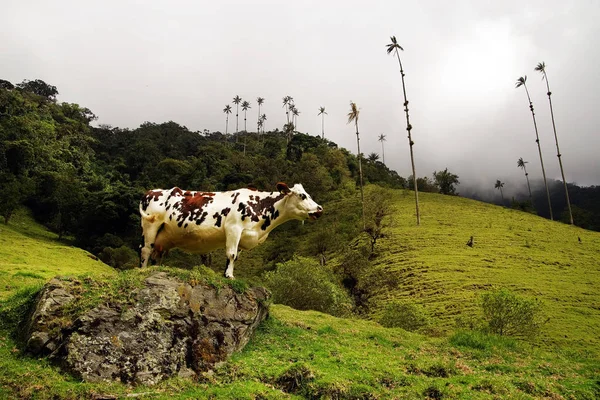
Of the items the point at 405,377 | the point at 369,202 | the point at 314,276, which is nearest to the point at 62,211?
the point at 369,202

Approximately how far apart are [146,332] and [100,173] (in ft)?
219

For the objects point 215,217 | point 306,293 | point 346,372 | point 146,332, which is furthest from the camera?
point 306,293

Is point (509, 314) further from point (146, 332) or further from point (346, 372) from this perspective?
point (146, 332)

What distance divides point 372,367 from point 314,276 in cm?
1417

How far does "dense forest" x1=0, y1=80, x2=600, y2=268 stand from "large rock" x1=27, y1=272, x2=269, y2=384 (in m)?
35.3

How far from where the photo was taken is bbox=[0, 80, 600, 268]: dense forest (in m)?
50.5

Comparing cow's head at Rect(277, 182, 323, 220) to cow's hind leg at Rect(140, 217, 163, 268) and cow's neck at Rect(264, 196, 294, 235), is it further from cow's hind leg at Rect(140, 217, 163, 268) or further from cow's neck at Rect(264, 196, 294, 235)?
cow's hind leg at Rect(140, 217, 163, 268)


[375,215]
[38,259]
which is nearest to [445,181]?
[375,215]

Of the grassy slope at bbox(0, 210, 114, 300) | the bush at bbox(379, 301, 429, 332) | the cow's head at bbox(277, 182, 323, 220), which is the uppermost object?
the cow's head at bbox(277, 182, 323, 220)

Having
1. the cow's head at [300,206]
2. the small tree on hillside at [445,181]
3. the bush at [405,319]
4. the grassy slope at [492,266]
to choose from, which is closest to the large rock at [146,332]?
the cow's head at [300,206]

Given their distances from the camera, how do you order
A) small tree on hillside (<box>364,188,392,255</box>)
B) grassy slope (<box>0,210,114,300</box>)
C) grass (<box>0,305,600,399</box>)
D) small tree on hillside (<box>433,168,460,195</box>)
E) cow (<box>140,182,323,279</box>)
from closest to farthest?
grass (<box>0,305,600,399</box>) → cow (<box>140,182,323,279</box>) → grassy slope (<box>0,210,114,300</box>) → small tree on hillside (<box>364,188,392,255</box>) → small tree on hillside (<box>433,168,460,195</box>)

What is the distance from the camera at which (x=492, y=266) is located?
32.9m

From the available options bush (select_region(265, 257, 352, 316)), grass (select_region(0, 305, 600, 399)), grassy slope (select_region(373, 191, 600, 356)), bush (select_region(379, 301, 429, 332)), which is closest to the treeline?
grassy slope (select_region(373, 191, 600, 356))

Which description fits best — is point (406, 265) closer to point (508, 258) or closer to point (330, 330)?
point (508, 258)
